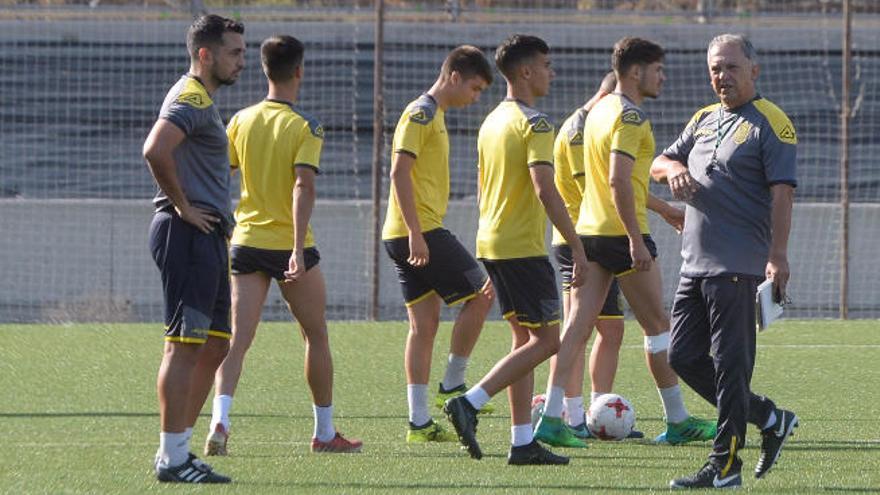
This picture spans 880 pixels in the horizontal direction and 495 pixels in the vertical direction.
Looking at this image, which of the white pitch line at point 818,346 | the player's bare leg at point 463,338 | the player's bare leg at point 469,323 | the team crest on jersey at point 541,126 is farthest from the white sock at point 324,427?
the white pitch line at point 818,346

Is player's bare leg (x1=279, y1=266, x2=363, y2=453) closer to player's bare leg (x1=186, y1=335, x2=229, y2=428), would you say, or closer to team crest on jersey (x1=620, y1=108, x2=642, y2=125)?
player's bare leg (x1=186, y1=335, x2=229, y2=428)

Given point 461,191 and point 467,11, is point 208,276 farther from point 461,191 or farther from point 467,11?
point 467,11

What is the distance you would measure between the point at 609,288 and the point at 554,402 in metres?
0.66

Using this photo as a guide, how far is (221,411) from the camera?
7.94 metres

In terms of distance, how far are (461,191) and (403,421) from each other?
11.4m

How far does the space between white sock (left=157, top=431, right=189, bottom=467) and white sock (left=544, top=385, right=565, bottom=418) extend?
81.6 inches

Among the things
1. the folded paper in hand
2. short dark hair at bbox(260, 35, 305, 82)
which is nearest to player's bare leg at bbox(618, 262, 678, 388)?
the folded paper in hand

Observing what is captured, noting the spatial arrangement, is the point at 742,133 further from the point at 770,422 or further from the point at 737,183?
the point at 770,422

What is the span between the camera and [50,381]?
36.4 ft

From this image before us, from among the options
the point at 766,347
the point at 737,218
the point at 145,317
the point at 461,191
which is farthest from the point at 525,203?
the point at 461,191

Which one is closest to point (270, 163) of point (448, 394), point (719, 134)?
point (448, 394)

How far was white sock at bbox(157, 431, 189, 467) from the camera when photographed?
→ 6.83 meters

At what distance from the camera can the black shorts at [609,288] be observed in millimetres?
8578

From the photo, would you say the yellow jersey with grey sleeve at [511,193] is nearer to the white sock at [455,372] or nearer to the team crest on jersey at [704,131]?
the team crest on jersey at [704,131]
